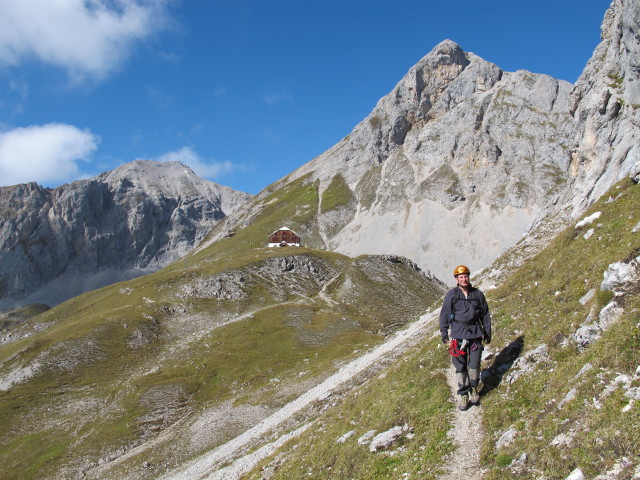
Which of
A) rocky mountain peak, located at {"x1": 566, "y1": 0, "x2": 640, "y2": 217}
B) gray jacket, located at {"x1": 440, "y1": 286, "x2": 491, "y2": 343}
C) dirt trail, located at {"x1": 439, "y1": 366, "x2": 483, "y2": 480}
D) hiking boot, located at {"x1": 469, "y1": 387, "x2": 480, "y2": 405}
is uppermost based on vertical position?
rocky mountain peak, located at {"x1": 566, "y1": 0, "x2": 640, "y2": 217}

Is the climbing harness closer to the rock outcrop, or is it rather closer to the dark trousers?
the dark trousers

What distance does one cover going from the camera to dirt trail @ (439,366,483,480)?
472 inches

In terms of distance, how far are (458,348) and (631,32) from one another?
66264mm

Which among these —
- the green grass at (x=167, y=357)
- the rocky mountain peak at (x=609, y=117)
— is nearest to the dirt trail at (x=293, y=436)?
the green grass at (x=167, y=357)

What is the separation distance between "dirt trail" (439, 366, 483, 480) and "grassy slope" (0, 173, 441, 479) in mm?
35616

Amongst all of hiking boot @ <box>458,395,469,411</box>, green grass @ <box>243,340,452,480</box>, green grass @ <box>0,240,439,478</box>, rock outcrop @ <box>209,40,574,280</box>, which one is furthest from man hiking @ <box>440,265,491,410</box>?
rock outcrop @ <box>209,40,574,280</box>

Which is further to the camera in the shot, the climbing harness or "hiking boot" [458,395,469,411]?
the climbing harness

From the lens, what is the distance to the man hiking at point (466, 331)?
1543cm

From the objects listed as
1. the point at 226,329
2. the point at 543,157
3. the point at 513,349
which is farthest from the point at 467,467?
the point at 543,157

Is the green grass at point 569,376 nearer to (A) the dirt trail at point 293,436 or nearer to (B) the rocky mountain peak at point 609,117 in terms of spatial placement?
(A) the dirt trail at point 293,436

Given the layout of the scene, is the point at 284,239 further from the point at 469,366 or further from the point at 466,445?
the point at 466,445

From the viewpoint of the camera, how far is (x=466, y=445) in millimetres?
13219

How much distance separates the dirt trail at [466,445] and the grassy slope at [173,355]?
35.6 m

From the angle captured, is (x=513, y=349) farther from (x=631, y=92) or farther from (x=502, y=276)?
(x=631, y=92)
